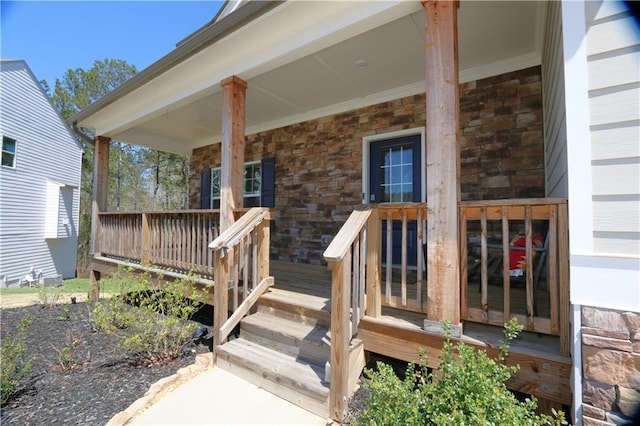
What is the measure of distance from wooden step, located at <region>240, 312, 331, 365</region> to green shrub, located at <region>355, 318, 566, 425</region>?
0.82m

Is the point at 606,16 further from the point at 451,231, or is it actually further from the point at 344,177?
the point at 344,177

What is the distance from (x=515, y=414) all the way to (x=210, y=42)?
3946mm

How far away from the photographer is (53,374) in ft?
9.07

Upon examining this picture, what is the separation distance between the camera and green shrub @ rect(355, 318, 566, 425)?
137 cm

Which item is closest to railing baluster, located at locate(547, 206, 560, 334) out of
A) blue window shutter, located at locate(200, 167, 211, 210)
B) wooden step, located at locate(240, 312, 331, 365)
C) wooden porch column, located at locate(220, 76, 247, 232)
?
wooden step, located at locate(240, 312, 331, 365)

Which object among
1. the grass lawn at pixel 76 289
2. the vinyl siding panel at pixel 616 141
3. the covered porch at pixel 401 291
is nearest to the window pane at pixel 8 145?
the grass lawn at pixel 76 289

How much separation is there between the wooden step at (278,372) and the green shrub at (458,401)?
1.85ft

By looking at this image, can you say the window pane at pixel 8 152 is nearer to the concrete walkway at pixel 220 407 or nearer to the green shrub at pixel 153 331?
the green shrub at pixel 153 331

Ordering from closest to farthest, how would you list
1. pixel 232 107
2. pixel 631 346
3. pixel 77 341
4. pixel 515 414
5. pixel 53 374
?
pixel 515 414
pixel 631 346
pixel 53 374
pixel 77 341
pixel 232 107

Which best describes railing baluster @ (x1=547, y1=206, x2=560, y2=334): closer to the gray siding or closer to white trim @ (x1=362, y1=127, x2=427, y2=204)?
the gray siding

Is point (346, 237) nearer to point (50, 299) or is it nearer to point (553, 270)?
point (553, 270)

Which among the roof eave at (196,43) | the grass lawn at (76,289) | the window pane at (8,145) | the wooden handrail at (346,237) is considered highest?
the window pane at (8,145)

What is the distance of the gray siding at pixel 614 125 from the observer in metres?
1.50

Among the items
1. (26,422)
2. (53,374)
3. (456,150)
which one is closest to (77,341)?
(53,374)
